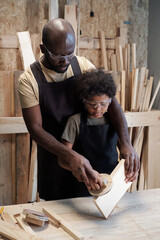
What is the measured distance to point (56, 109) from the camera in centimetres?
229

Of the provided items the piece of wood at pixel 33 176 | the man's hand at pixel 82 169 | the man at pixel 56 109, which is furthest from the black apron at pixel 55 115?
the piece of wood at pixel 33 176

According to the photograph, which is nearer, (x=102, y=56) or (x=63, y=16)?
(x=63, y=16)

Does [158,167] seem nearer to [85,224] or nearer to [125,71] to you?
[125,71]

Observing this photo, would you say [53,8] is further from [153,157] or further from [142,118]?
[153,157]

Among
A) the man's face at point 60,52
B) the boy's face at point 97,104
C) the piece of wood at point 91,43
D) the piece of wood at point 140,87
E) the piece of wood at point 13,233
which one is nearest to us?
the piece of wood at point 13,233

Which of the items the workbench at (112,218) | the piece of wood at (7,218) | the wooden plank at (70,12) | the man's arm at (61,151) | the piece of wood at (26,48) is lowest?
the workbench at (112,218)

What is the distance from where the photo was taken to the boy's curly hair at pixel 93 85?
2178mm

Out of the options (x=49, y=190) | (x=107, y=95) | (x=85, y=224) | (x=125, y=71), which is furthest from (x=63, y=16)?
(x=85, y=224)

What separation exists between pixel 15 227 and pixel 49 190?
0.85 m

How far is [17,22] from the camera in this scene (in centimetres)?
350

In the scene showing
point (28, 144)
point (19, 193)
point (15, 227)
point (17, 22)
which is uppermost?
point (17, 22)

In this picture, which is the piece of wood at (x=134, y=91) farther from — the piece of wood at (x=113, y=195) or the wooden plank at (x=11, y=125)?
the piece of wood at (x=113, y=195)

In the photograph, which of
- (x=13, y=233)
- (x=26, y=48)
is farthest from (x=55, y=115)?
(x=26, y=48)

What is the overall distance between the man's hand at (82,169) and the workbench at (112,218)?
0.67ft
